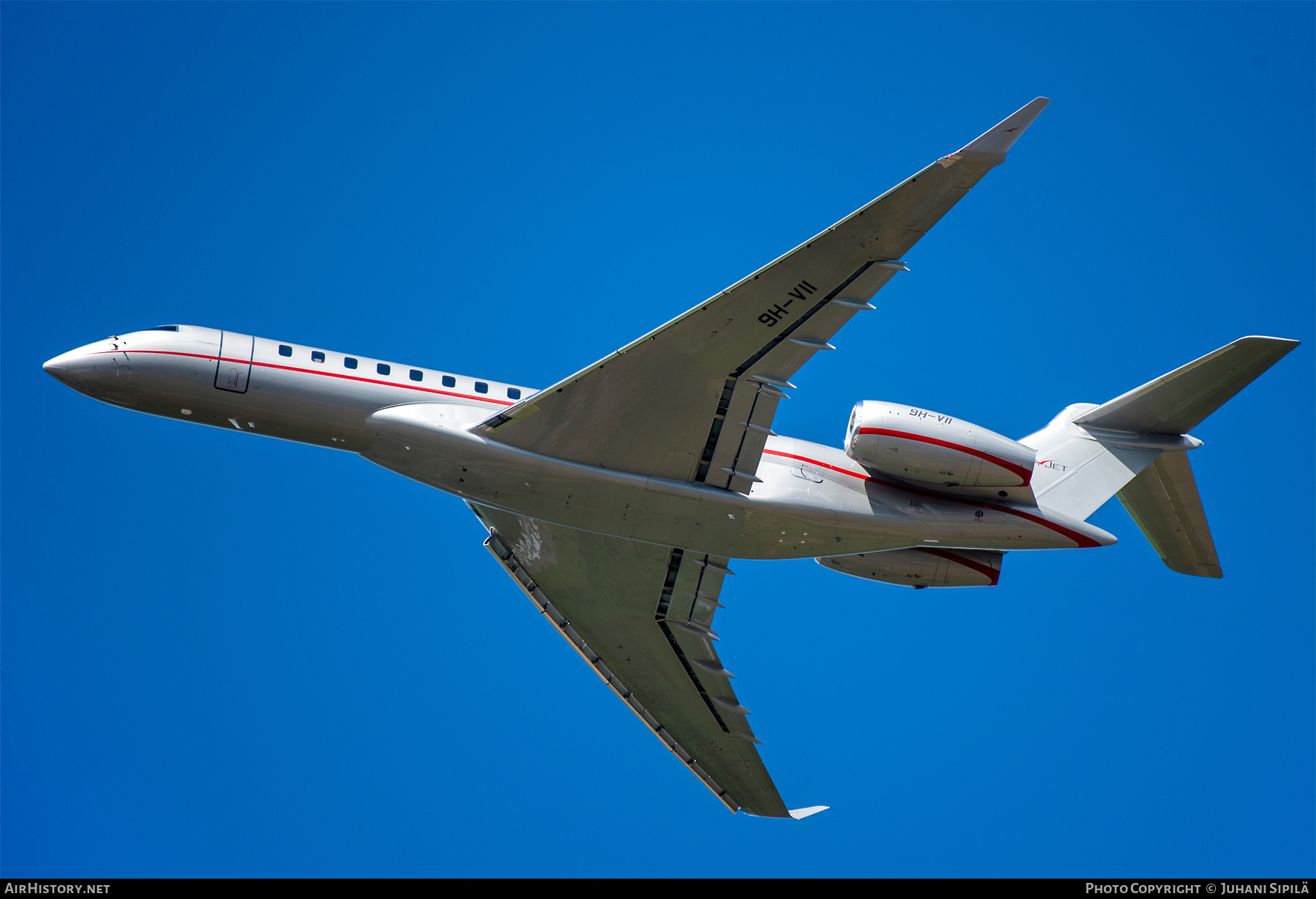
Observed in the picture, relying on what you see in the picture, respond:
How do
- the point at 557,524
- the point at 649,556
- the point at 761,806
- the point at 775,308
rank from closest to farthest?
the point at 775,308 < the point at 557,524 < the point at 649,556 < the point at 761,806

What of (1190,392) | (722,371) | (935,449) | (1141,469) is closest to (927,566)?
(935,449)

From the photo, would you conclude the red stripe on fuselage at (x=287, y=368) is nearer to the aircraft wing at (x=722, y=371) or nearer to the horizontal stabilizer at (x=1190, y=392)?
the aircraft wing at (x=722, y=371)

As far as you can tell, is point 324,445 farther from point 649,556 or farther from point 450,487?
point 649,556

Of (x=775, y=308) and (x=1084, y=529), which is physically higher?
(x=775, y=308)

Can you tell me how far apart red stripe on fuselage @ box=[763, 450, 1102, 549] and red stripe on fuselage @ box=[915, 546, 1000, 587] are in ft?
3.90

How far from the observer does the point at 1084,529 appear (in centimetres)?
1720

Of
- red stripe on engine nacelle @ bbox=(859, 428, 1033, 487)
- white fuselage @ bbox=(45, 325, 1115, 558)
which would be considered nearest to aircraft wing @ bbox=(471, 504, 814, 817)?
white fuselage @ bbox=(45, 325, 1115, 558)

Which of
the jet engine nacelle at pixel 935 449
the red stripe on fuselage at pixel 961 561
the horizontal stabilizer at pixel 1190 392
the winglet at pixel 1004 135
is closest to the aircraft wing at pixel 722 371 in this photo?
the winglet at pixel 1004 135

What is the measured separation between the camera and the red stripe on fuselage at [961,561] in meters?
18.0

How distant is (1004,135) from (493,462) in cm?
871

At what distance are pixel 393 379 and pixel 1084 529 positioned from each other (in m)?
11.6

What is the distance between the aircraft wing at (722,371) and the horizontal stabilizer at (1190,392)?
6.25 meters

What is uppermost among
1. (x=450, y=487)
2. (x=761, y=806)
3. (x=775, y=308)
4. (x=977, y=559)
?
(x=775, y=308)

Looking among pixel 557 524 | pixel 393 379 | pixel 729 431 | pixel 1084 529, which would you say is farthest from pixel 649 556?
pixel 1084 529
